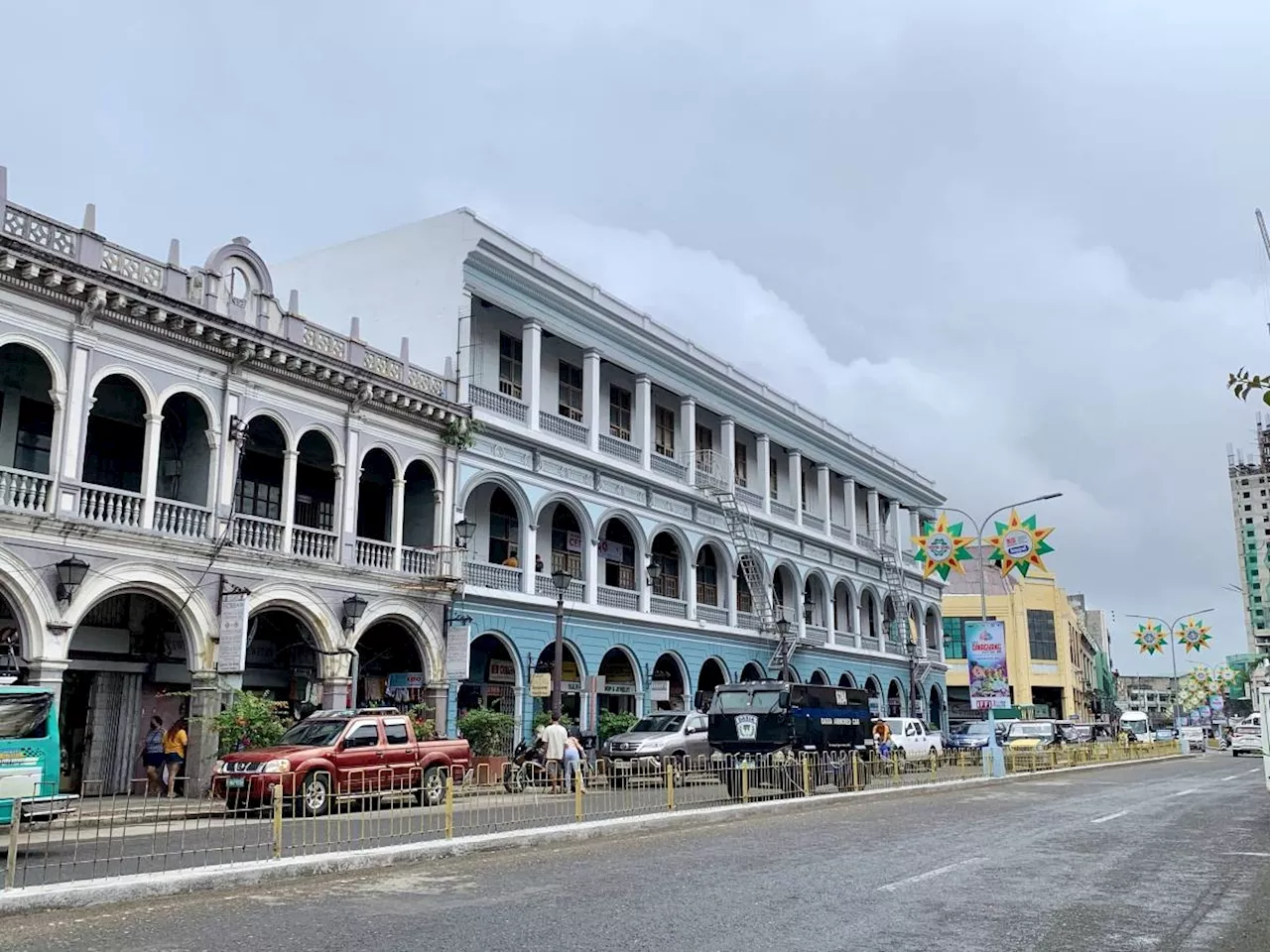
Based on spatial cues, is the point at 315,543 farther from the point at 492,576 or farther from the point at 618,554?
the point at 618,554

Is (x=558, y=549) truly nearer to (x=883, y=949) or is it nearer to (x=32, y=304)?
(x=32, y=304)

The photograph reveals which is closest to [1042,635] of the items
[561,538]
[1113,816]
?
[561,538]

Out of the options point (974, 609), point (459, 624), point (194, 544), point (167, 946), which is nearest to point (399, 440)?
point (459, 624)

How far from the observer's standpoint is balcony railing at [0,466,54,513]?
18891mm

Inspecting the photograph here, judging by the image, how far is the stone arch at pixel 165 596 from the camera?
1973 cm

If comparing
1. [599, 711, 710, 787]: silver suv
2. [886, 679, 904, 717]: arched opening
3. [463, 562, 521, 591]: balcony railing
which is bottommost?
[599, 711, 710, 787]: silver suv

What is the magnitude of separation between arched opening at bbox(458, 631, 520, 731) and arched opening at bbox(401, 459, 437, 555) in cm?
313

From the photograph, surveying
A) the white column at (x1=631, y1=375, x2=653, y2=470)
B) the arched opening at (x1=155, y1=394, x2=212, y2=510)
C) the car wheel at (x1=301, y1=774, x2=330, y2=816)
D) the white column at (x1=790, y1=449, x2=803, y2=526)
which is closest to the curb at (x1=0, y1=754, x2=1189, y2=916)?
A: the car wheel at (x1=301, y1=774, x2=330, y2=816)

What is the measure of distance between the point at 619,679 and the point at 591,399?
8.30 metres

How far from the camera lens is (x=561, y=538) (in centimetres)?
3275

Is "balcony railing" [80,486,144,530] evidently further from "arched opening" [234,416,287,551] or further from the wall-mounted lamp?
"arched opening" [234,416,287,551]

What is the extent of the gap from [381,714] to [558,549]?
12.6 metres

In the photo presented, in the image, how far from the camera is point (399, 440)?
26.8 metres

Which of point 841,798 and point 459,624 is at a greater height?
point 459,624
